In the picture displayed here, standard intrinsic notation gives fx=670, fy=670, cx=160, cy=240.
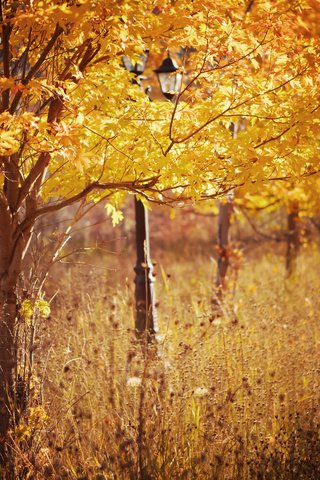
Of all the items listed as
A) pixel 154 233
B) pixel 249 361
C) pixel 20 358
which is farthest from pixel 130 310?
pixel 154 233

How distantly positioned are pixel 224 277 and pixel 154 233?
29.0ft

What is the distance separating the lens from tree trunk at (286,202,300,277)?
10.7 meters

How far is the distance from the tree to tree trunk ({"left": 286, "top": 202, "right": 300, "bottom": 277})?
5.98m

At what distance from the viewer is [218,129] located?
4469mm

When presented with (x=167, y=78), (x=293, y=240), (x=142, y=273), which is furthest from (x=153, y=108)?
(x=293, y=240)

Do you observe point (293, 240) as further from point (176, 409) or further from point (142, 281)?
point (176, 409)

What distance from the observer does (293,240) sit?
37.7ft

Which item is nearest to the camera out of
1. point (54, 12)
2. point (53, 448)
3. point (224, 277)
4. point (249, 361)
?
point (54, 12)

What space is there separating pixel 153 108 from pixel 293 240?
7394 millimetres

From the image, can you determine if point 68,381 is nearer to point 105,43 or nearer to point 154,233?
point 105,43

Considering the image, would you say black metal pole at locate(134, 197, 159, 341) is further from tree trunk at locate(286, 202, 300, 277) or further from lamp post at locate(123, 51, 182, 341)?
tree trunk at locate(286, 202, 300, 277)

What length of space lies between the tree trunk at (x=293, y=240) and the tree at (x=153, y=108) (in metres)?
5.98

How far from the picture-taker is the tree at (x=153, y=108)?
4.11 meters

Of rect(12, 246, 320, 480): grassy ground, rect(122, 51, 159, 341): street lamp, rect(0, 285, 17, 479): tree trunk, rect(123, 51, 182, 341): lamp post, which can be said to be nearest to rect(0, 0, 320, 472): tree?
rect(0, 285, 17, 479): tree trunk
